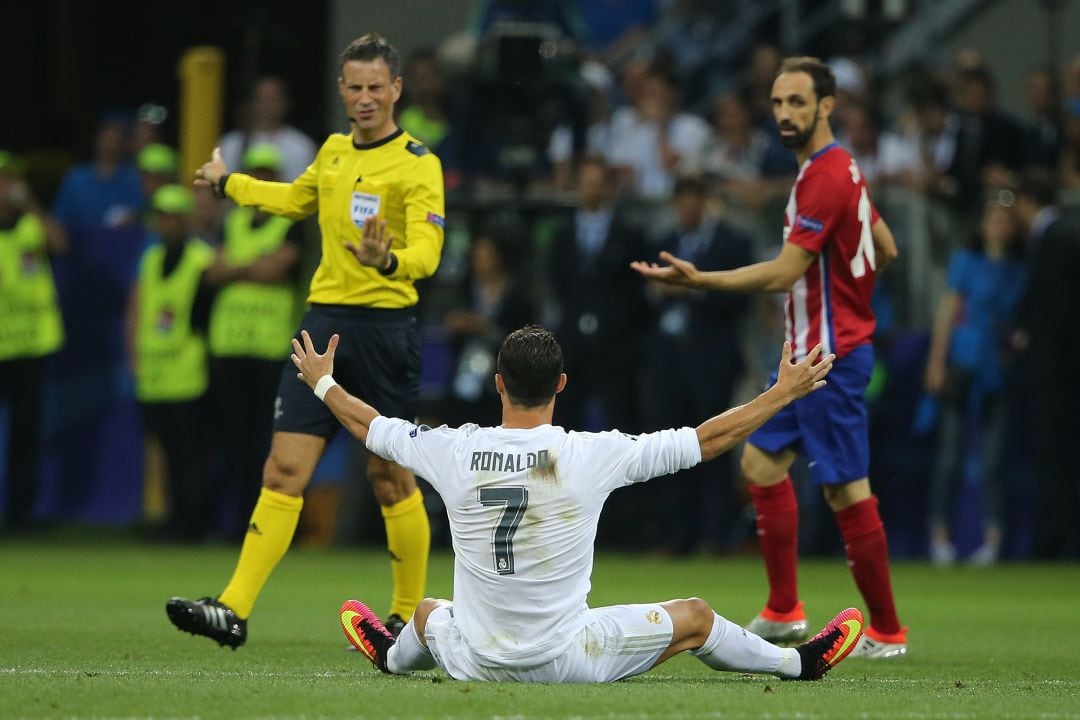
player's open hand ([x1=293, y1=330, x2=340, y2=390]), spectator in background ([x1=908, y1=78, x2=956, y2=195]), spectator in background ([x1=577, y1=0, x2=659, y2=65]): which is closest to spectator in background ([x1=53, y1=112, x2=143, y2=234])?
spectator in background ([x1=577, y1=0, x2=659, y2=65])

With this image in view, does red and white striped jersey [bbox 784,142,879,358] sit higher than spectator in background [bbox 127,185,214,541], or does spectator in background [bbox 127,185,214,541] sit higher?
red and white striped jersey [bbox 784,142,879,358]

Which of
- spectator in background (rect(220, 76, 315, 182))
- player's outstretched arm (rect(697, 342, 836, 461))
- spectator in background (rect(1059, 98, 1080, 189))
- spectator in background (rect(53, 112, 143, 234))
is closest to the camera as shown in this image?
player's outstretched arm (rect(697, 342, 836, 461))

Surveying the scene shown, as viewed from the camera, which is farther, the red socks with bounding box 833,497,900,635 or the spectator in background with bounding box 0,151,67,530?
the spectator in background with bounding box 0,151,67,530

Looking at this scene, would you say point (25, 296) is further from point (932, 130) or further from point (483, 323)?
point (932, 130)

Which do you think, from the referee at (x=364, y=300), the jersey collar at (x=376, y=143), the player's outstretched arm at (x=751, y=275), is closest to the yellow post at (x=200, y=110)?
the referee at (x=364, y=300)

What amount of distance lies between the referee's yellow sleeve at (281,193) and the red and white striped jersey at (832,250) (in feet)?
6.90

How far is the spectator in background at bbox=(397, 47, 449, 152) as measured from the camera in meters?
16.4

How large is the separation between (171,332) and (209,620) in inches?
334

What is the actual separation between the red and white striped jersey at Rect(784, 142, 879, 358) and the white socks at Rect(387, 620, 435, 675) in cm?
248

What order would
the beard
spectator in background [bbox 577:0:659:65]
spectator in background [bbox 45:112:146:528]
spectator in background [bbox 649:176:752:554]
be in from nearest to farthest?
1. the beard
2. spectator in background [bbox 649:176:752:554]
3. spectator in background [bbox 45:112:146:528]
4. spectator in background [bbox 577:0:659:65]

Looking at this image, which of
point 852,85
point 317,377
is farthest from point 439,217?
point 852,85

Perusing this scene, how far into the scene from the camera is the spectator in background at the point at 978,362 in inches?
568

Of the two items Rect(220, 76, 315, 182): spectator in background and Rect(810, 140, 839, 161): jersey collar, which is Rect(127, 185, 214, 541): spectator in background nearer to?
Rect(220, 76, 315, 182): spectator in background

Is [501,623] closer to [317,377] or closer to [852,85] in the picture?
[317,377]
